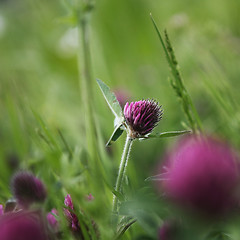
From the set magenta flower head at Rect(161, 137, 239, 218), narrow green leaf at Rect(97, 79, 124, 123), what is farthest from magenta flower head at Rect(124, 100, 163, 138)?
magenta flower head at Rect(161, 137, 239, 218)

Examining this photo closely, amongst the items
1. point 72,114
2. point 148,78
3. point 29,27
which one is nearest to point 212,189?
point 72,114

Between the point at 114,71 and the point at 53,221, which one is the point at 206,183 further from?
the point at 114,71

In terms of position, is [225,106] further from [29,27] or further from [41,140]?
[29,27]

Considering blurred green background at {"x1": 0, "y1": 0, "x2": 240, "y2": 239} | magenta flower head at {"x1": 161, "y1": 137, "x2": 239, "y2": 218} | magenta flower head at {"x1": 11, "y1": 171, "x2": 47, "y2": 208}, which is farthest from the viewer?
blurred green background at {"x1": 0, "y1": 0, "x2": 240, "y2": 239}

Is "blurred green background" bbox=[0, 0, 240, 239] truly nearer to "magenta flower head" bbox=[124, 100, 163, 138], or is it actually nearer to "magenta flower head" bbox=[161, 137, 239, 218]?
"magenta flower head" bbox=[124, 100, 163, 138]

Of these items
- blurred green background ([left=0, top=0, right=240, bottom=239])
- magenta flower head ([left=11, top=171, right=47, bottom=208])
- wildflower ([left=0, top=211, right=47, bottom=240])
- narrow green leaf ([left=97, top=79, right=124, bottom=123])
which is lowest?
wildflower ([left=0, top=211, right=47, bottom=240])

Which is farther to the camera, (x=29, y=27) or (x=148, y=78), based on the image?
(x=29, y=27)

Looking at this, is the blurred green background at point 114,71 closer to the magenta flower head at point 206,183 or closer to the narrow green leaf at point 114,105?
the narrow green leaf at point 114,105
